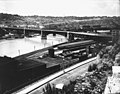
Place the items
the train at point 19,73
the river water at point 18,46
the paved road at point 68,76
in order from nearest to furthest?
the train at point 19,73 < the paved road at point 68,76 < the river water at point 18,46

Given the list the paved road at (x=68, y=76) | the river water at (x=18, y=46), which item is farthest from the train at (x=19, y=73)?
the river water at (x=18, y=46)

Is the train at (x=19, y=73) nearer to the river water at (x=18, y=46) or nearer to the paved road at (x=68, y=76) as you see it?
A: the paved road at (x=68, y=76)

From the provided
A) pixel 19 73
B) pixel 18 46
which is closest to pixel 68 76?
A: pixel 19 73

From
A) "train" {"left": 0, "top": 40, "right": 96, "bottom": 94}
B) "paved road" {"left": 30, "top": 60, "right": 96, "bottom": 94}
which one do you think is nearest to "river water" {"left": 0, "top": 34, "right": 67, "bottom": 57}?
"train" {"left": 0, "top": 40, "right": 96, "bottom": 94}

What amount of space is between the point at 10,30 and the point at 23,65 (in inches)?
3862

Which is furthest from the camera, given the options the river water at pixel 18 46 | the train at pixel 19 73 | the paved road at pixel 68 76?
the river water at pixel 18 46

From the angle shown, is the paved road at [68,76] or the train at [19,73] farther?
the paved road at [68,76]

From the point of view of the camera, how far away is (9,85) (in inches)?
1551

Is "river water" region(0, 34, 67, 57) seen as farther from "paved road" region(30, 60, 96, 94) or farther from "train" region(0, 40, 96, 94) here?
"paved road" region(30, 60, 96, 94)

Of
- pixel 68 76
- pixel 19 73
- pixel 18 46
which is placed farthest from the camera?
pixel 18 46

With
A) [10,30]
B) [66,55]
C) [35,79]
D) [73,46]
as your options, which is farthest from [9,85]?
[10,30]

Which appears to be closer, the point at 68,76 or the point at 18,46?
the point at 68,76

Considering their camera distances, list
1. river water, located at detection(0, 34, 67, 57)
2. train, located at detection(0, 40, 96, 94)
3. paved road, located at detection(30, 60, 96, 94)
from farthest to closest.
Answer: river water, located at detection(0, 34, 67, 57), paved road, located at detection(30, 60, 96, 94), train, located at detection(0, 40, 96, 94)

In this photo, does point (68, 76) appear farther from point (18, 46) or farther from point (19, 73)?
point (18, 46)
